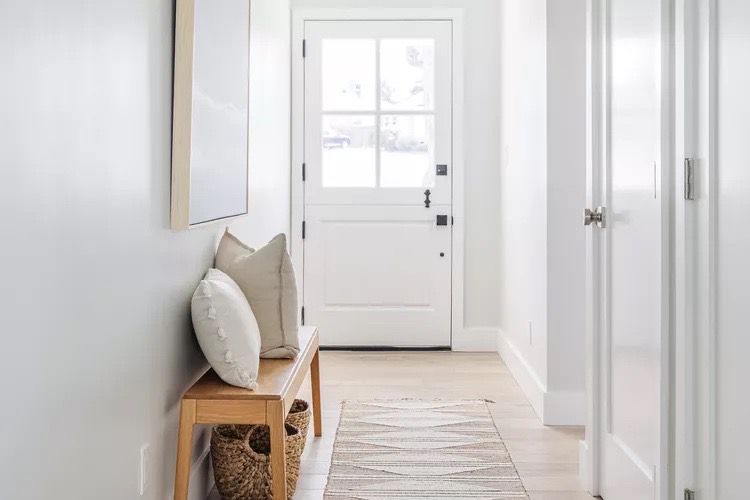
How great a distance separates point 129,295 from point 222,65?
3.79ft

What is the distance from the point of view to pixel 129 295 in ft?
6.80

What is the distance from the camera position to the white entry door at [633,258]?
226 cm

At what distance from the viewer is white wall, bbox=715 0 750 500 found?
5.74 ft

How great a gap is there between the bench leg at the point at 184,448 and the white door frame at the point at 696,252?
4.15 feet

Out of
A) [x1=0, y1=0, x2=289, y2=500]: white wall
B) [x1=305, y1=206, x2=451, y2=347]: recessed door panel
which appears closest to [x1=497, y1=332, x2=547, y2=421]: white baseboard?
[x1=305, y1=206, x2=451, y2=347]: recessed door panel

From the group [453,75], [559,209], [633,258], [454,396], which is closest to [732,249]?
[633,258]

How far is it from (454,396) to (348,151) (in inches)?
75.5

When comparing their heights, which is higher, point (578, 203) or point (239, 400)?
point (578, 203)

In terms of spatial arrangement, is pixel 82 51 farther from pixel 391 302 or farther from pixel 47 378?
pixel 391 302

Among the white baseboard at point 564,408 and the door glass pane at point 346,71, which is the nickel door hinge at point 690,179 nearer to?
the white baseboard at point 564,408

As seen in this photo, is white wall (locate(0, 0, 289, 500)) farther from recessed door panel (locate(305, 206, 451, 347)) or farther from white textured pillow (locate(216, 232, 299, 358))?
recessed door panel (locate(305, 206, 451, 347))

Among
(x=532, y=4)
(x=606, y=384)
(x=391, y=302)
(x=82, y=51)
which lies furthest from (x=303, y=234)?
(x=82, y=51)

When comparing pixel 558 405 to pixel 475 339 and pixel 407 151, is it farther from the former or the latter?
pixel 407 151

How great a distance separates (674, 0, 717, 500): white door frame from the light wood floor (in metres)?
0.98
